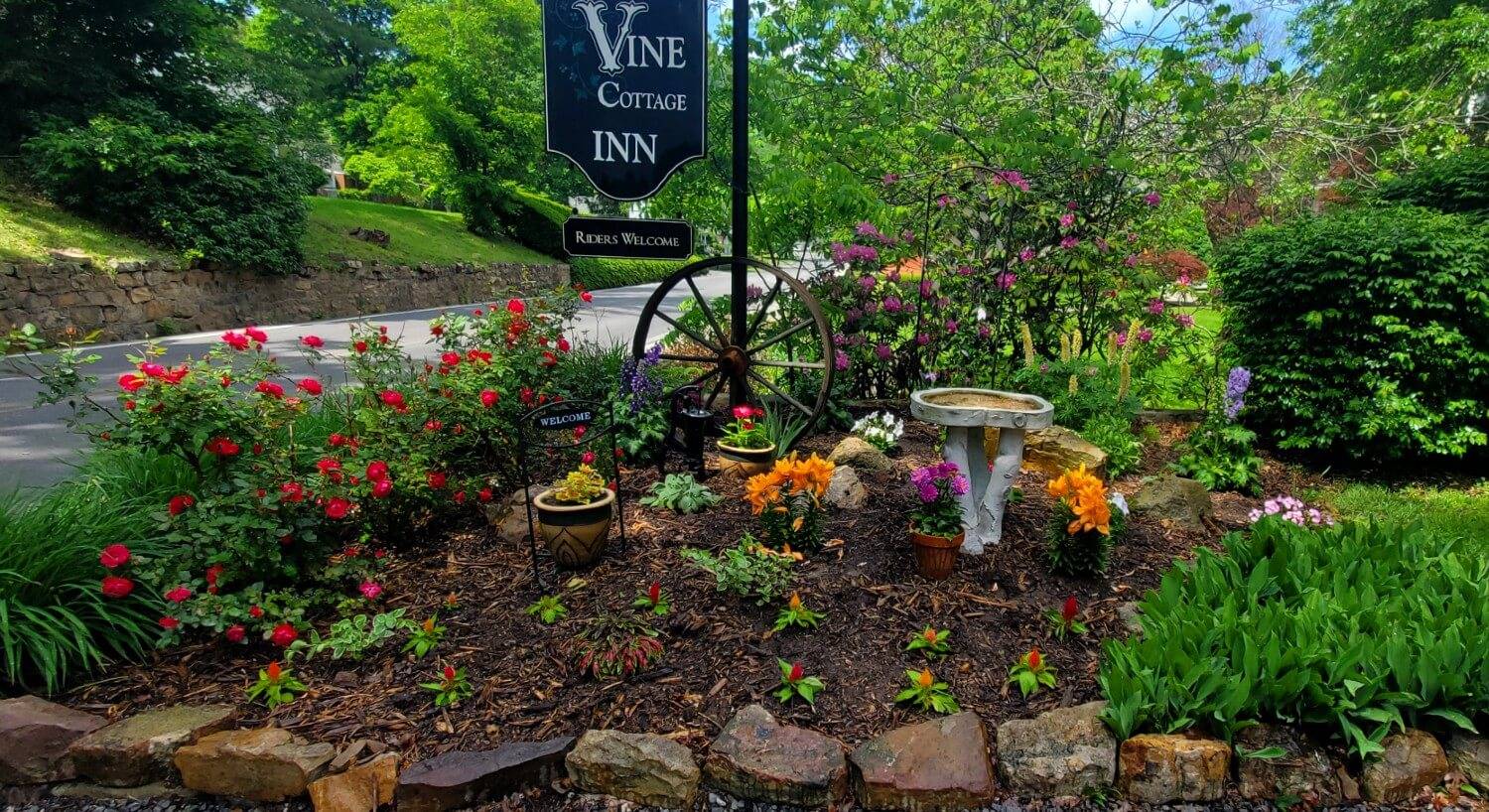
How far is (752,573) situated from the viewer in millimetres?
2330

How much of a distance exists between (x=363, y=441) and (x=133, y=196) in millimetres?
8367

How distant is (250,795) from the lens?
175 cm

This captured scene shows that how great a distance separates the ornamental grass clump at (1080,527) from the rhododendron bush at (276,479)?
7.43 feet

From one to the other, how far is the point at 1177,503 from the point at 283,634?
11.1 feet

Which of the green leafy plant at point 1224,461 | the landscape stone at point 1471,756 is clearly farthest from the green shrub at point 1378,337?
the landscape stone at point 1471,756

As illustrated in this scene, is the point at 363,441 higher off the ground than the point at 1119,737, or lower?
higher

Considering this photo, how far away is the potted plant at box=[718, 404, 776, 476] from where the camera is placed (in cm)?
338

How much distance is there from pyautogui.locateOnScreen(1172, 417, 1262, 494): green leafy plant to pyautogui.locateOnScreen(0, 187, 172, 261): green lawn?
1040cm

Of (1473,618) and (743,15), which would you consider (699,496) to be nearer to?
(743,15)

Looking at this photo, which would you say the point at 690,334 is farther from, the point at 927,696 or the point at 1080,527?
the point at 927,696

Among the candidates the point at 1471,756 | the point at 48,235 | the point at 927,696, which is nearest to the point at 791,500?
the point at 927,696

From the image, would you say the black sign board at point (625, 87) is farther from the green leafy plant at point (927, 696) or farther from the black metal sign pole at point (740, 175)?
the green leafy plant at point (927, 696)

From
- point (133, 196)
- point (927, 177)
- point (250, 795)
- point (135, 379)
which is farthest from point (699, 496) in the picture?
point (133, 196)

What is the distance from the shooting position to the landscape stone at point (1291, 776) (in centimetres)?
168
